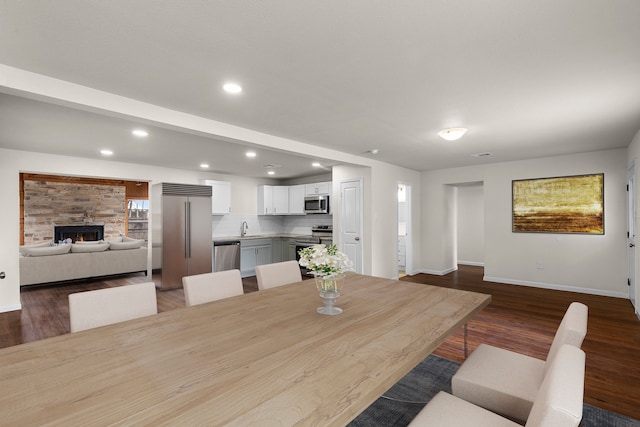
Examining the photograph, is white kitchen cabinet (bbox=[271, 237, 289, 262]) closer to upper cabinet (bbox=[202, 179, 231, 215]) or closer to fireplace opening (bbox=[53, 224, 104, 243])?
upper cabinet (bbox=[202, 179, 231, 215])

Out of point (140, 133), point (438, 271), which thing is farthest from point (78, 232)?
point (438, 271)

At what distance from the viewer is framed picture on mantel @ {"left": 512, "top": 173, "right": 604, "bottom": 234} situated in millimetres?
4945

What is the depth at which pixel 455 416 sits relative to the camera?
1245 millimetres

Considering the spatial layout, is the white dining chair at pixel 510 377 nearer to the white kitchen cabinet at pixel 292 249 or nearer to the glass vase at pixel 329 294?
the glass vase at pixel 329 294

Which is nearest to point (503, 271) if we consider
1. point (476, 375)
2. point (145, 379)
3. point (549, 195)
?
point (549, 195)

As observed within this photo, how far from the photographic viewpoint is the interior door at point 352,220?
556cm

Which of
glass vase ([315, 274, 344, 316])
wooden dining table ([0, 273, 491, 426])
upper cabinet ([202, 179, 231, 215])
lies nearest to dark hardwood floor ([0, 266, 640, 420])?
wooden dining table ([0, 273, 491, 426])

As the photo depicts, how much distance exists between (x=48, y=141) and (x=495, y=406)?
5.47m

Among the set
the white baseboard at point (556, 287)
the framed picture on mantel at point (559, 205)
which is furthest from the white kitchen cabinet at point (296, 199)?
the framed picture on mantel at point (559, 205)

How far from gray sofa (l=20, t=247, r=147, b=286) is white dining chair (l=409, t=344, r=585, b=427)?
280 inches

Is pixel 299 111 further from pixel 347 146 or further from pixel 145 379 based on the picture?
pixel 145 379

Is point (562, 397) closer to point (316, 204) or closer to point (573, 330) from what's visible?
point (573, 330)

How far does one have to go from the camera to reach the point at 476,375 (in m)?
1.58

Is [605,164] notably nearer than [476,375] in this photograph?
No
